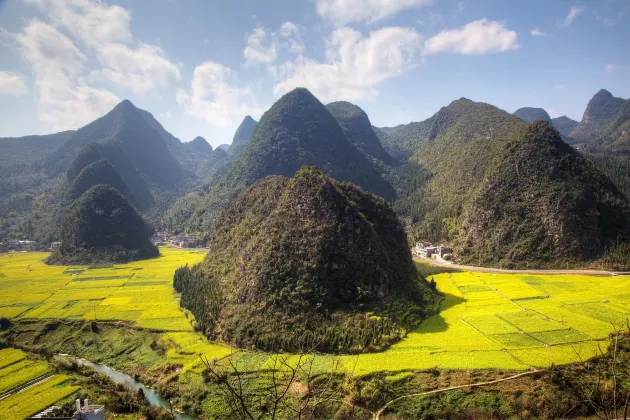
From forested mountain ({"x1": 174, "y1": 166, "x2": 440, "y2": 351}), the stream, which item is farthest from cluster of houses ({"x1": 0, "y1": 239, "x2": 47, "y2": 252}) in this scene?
the stream

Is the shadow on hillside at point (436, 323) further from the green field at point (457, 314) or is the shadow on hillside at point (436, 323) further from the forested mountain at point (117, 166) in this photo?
the forested mountain at point (117, 166)

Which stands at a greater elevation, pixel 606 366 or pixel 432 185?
pixel 432 185

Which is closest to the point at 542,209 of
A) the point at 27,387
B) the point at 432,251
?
the point at 432,251

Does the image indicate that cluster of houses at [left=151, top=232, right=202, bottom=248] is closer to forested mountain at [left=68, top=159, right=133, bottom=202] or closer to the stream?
forested mountain at [left=68, top=159, right=133, bottom=202]

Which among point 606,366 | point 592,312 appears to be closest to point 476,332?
point 606,366

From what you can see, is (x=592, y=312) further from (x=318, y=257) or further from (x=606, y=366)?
(x=318, y=257)

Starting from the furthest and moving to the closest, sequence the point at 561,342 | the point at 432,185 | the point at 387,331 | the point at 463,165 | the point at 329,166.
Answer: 1. the point at 329,166
2. the point at 432,185
3. the point at 463,165
4. the point at 387,331
5. the point at 561,342

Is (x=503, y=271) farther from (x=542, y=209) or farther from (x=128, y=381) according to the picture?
(x=128, y=381)
